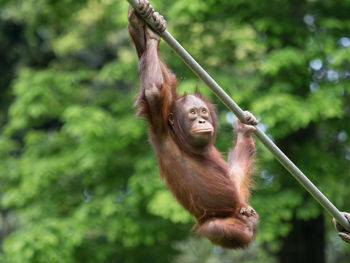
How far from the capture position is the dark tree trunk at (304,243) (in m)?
10.4

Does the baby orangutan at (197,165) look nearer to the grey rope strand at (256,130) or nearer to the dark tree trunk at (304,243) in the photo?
the grey rope strand at (256,130)

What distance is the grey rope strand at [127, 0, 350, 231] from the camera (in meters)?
3.93

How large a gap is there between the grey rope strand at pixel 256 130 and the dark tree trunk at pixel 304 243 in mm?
5932

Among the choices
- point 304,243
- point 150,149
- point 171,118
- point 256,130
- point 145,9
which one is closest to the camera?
point 145,9

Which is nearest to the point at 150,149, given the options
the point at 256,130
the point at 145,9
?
the point at 256,130

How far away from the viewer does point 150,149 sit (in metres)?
10.2

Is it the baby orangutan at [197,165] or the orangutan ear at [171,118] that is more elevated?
the orangutan ear at [171,118]

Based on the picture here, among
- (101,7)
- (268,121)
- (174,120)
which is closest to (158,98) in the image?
(174,120)

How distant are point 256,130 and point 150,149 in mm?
5978

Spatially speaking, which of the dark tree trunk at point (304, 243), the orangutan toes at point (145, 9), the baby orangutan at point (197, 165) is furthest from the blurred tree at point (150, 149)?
the orangutan toes at point (145, 9)

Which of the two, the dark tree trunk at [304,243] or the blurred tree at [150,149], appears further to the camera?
the dark tree trunk at [304,243]

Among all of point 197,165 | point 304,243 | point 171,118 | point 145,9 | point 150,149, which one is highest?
point 145,9

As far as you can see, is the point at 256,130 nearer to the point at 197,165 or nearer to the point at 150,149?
the point at 197,165

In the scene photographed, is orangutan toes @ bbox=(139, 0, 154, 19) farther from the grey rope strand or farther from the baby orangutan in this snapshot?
the baby orangutan
